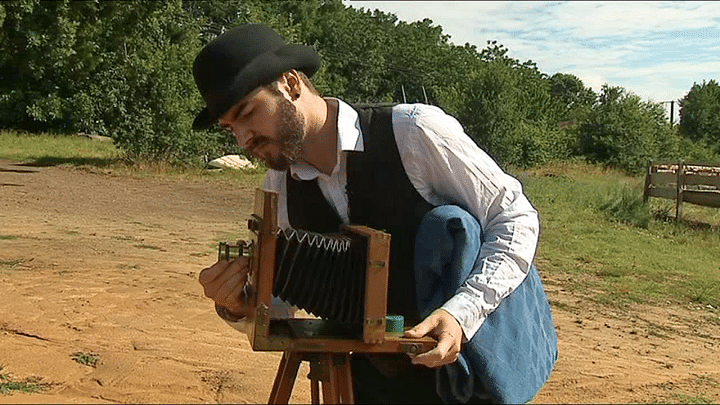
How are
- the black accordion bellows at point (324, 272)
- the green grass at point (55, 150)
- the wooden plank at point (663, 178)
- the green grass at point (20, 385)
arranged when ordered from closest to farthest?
the black accordion bellows at point (324, 272) < the green grass at point (20, 385) < the wooden plank at point (663, 178) < the green grass at point (55, 150)

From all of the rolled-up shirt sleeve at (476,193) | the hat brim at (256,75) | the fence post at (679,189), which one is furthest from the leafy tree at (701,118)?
the hat brim at (256,75)

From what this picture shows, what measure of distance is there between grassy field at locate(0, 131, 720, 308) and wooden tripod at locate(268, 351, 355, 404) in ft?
26.8

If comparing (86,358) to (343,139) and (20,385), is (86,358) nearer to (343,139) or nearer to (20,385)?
(20,385)

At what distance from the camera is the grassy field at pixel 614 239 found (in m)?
11.2

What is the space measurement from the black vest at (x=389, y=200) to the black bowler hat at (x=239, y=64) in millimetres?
310

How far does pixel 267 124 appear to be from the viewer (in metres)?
2.44

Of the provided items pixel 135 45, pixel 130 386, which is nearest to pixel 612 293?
pixel 130 386

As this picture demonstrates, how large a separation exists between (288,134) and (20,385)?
3960 millimetres

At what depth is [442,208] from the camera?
8.05 feet

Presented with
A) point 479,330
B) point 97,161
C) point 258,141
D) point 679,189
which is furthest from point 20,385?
point 97,161

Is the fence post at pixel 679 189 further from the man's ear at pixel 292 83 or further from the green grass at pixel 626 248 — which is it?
the man's ear at pixel 292 83

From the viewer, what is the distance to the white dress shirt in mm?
2414

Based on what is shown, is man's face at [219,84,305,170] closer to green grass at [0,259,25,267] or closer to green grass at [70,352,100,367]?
green grass at [70,352,100,367]

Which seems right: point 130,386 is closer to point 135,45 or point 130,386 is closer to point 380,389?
point 380,389
